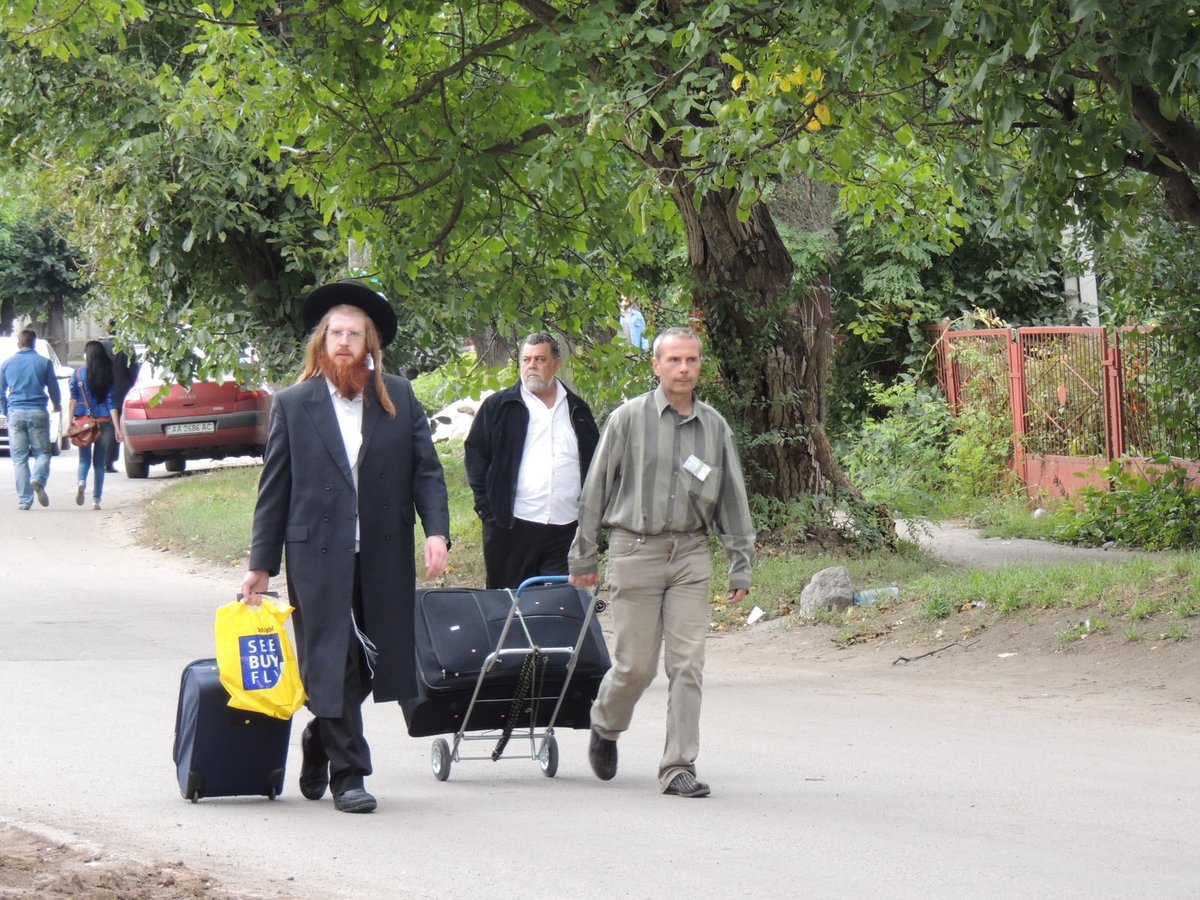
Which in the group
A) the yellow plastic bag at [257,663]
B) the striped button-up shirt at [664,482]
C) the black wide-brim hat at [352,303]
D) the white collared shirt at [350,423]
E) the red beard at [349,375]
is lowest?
the yellow plastic bag at [257,663]

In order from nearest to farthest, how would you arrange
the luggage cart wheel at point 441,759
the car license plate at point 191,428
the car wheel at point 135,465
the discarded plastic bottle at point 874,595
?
the luggage cart wheel at point 441,759, the discarded plastic bottle at point 874,595, the car license plate at point 191,428, the car wheel at point 135,465

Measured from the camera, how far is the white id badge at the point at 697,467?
719cm

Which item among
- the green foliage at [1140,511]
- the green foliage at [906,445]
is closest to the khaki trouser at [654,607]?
the green foliage at [1140,511]

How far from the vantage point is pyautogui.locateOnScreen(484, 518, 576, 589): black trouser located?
360 inches

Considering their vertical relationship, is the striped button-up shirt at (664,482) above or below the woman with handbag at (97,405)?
below

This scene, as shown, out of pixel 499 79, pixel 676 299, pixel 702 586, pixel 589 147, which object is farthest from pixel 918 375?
pixel 702 586

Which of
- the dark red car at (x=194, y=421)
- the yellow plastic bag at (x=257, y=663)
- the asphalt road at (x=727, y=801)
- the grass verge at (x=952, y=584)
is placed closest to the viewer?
the asphalt road at (x=727, y=801)

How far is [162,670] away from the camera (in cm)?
1062

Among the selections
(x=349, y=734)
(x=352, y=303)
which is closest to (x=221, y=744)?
(x=349, y=734)

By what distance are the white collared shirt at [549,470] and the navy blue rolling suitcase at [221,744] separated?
8.52ft

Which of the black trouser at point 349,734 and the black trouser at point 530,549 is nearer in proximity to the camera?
the black trouser at point 349,734

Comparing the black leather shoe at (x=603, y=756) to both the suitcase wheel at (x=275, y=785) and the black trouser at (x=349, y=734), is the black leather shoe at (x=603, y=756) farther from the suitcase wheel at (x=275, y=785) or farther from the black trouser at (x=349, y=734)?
the suitcase wheel at (x=275, y=785)

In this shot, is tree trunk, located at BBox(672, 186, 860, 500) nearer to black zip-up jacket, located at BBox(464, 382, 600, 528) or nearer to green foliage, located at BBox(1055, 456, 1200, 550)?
green foliage, located at BBox(1055, 456, 1200, 550)

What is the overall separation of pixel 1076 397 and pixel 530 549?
11036 mm
